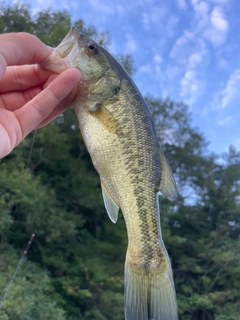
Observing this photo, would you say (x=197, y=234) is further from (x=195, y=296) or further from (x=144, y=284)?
(x=144, y=284)

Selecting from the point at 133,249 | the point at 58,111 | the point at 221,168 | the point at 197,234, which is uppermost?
the point at 221,168

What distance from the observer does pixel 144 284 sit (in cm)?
115

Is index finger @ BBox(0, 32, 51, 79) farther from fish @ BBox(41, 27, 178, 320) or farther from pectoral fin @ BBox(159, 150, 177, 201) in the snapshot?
pectoral fin @ BBox(159, 150, 177, 201)

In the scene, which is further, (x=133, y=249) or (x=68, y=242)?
(x=68, y=242)

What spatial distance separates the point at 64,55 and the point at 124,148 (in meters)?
0.39

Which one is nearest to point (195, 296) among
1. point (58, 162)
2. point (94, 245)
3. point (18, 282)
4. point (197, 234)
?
point (197, 234)

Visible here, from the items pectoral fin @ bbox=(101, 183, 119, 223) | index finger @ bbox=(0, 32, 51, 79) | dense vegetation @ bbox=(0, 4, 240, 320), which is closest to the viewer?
index finger @ bbox=(0, 32, 51, 79)

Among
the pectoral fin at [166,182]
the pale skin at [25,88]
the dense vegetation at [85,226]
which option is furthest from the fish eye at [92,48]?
the dense vegetation at [85,226]

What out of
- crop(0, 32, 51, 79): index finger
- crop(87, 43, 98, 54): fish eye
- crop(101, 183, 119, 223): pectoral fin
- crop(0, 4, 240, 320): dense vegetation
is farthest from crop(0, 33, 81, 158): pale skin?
crop(0, 4, 240, 320): dense vegetation

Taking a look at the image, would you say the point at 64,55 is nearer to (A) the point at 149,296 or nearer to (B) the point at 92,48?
(B) the point at 92,48

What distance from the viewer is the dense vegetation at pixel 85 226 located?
7.40m

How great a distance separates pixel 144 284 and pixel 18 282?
217 inches

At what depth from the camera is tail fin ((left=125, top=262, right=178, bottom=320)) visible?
3.50 ft

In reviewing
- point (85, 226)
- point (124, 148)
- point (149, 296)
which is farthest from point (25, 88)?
point (85, 226)
